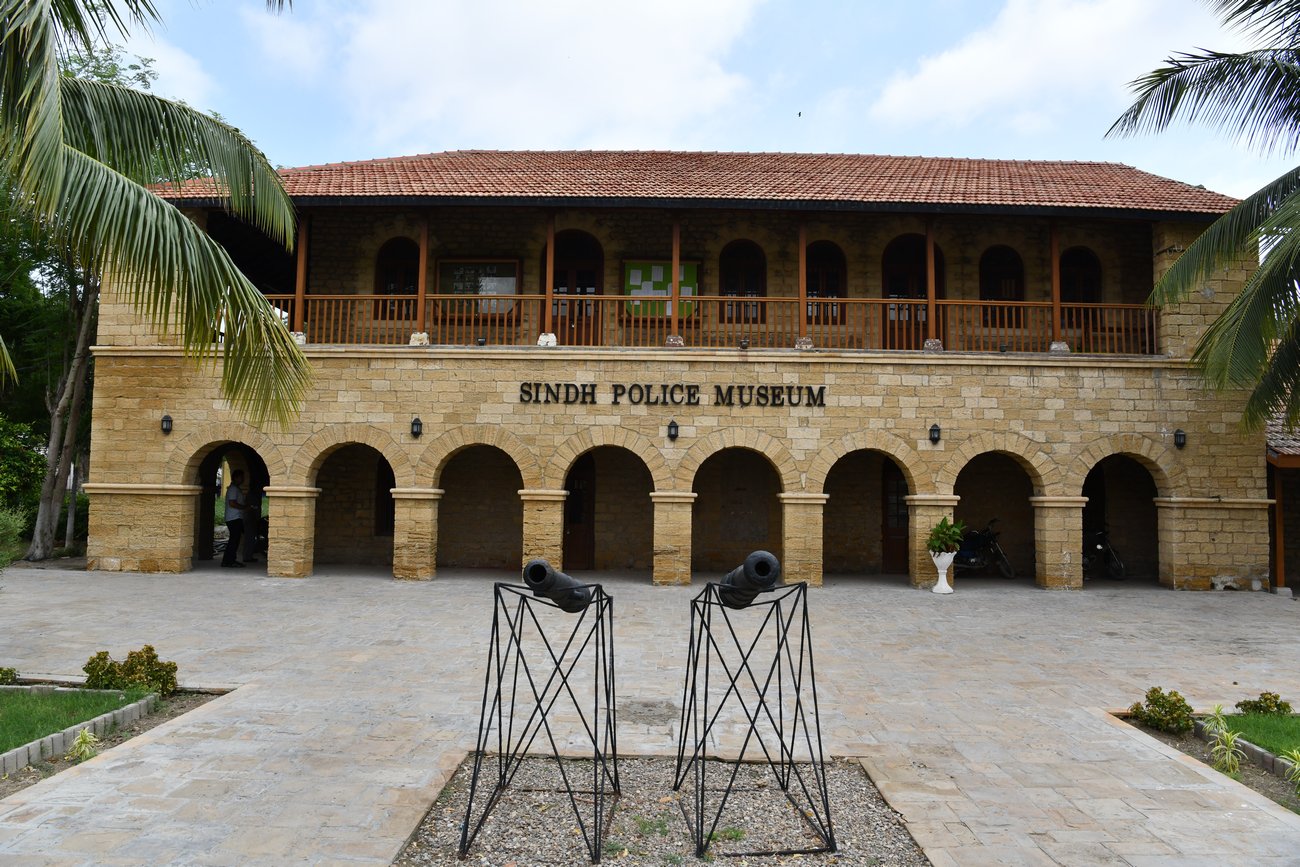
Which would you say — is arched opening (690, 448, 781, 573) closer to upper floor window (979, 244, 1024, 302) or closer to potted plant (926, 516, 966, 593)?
potted plant (926, 516, 966, 593)

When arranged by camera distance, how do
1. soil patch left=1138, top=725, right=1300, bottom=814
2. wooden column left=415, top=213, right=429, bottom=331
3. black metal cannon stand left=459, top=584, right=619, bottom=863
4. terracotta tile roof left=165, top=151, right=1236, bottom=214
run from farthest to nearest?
wooden column left=415, top=213, right=429, bottom=331 < terracotta tile roof left=165, top=151, right=1236, bottom=214 < soil patch left=1138, top=725, right=1300, bottom=814 < black metal cannon stand left=459, top=584, right=619, bottom=863

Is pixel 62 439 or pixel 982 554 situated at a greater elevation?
pixel 62 439

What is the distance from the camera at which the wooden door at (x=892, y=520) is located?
48.0 feet

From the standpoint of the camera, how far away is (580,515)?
1473 centimetres

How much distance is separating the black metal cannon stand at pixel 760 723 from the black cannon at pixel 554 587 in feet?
2.14

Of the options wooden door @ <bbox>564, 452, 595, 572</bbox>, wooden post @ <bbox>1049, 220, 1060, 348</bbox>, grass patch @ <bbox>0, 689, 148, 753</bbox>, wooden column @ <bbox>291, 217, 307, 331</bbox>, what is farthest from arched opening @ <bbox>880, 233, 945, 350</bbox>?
grass patch @ <bbox>0, 689, 148, 753</bbox>

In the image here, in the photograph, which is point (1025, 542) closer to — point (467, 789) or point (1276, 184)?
point (1276, 184)

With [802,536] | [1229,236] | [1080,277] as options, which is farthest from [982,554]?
[1229,236]

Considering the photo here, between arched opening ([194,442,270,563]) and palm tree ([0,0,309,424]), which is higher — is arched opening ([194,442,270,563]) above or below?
below

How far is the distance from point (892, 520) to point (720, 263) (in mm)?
5864

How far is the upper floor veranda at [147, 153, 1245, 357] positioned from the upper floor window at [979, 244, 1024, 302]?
0.07 ft

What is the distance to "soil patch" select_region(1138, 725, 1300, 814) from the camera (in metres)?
4.52

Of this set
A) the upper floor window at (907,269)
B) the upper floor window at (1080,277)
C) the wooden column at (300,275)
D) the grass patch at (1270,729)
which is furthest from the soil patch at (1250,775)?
the wooden column at (300,275)

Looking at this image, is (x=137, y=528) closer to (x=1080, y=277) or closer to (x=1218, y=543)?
(x=1080, y=277)
